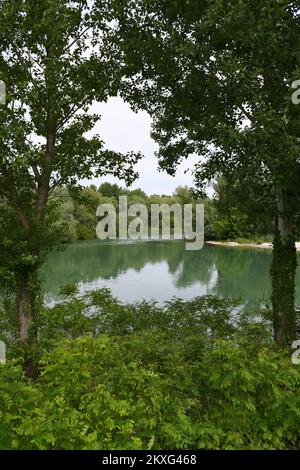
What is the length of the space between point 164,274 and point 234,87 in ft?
68.4

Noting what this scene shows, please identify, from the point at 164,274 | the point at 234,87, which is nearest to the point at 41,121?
the point at 234,87

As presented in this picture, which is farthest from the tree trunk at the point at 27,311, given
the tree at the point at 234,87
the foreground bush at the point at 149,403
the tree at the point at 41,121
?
the tree at the point at 234,87

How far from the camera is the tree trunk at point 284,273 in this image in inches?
356

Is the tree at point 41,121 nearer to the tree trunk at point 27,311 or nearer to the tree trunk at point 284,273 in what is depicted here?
the tree trunk at point 27,311

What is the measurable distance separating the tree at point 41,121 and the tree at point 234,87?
1.08 m

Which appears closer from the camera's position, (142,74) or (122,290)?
(142,74)

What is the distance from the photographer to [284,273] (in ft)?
30.3

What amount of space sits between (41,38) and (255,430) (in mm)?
8617

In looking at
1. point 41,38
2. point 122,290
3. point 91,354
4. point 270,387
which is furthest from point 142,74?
point 122,290

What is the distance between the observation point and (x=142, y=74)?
9.43m

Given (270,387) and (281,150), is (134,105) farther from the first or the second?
(270,387)

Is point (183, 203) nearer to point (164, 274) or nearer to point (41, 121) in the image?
point (164, 274)

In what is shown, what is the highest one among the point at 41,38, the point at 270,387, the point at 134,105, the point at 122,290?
the point at 41,38
